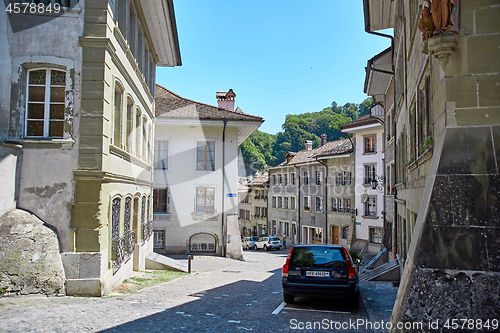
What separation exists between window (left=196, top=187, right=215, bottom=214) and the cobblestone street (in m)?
12.4

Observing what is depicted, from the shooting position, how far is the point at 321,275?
29.6 ft

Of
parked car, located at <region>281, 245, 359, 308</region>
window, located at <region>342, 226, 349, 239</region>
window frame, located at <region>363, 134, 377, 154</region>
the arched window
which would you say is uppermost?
window frame, located at <region>363, 134, 377, 154</region>

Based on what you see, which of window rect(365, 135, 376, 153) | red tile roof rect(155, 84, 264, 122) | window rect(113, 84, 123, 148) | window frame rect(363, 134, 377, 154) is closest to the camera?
window rect(113, 84, 123, 148)

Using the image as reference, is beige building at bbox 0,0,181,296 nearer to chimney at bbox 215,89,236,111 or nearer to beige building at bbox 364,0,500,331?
beige building at bbox 364,0,500,331

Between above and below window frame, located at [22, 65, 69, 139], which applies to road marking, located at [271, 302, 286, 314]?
below

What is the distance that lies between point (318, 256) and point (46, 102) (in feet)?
23.9

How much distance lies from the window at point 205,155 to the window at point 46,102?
14.8m

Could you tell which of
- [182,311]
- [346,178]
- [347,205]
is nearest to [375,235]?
[347,205]

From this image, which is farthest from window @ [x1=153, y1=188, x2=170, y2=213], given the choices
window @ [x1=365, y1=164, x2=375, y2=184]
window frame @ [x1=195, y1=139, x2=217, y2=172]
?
window @ [x1=365, y1=164, x2=375, y2=184]

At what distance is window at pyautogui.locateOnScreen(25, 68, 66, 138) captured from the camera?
979cm

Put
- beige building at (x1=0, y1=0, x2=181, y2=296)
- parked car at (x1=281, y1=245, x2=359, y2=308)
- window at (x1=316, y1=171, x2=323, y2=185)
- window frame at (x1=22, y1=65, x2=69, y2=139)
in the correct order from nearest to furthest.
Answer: parked car at (x1=281, y1=245, x2=359, y2=308) → beige building at (x1=0, y1=0, x2=181, y2=296) → window frame at (x1=22, y1=65, x2=69, y2=139) → window at (x1=316, y1=171, x2=323, y2=185)

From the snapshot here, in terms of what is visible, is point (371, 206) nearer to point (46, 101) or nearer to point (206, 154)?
point (206, 154)

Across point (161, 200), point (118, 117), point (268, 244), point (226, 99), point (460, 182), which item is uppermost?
point (226, 99)

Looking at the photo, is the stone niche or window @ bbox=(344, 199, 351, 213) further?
window @ bbox=(344, 199, 351, 213)
